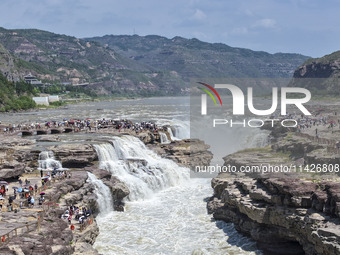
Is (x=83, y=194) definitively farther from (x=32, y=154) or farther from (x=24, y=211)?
(x=32, y=154)

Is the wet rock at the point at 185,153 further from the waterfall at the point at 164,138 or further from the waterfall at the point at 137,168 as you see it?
the waterfall at the point at 164,138

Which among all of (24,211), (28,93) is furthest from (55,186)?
(28,93)

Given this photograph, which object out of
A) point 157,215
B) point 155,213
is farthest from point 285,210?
point 155,213

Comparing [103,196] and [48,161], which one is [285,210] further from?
[48,161]

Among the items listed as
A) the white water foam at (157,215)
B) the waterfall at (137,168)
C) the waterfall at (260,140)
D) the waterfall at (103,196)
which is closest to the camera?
the white water foam at (157,215)

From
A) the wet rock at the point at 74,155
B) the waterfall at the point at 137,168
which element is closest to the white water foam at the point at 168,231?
the waterfall at the point at 137,168

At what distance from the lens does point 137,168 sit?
47562mm

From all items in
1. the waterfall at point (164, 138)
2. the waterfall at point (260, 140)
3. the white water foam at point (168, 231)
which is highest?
the waterfall at point (164, 138)

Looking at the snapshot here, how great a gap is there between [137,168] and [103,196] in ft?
31.0

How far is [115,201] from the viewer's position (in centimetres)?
4000

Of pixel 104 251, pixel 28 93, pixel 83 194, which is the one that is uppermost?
pixel 28 93

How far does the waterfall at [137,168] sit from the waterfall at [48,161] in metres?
4.68

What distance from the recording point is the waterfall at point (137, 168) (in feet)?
146

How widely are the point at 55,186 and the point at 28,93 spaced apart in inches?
5340
